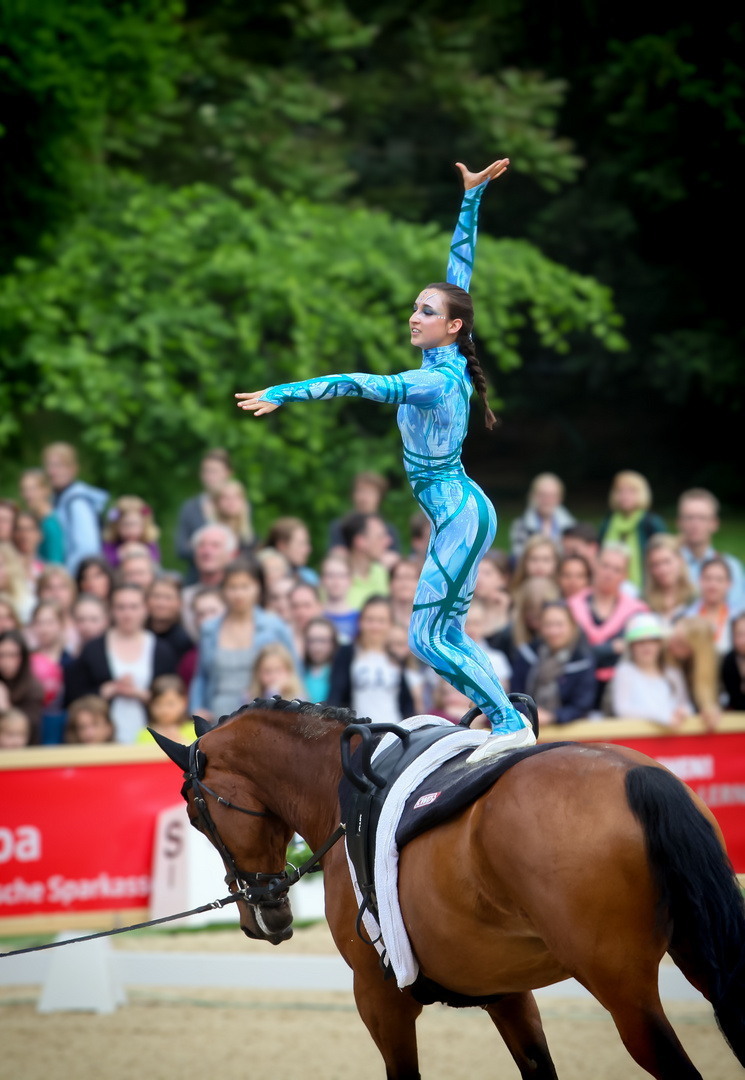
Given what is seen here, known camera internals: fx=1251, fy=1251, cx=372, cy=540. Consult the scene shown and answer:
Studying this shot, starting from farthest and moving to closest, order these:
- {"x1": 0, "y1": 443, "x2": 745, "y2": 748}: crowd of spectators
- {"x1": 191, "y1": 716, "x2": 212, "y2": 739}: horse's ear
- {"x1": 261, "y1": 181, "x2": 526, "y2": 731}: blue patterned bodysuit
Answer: {"x1": 0, "y1": 443, "x2": 745, "y2": 748}: crowd of spectators, {"x1": 191, "y1": 716, "x2": 212, "y2": 739}: horse's ear, {"x1": 261, "y1": 181, "x2": 526, "y2": 731}: blue patterned bodysuit

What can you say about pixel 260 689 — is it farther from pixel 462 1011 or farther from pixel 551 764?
pixel 551 764

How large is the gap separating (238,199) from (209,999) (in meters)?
9.88

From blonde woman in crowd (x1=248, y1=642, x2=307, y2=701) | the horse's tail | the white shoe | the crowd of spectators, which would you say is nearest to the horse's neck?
the white shoe

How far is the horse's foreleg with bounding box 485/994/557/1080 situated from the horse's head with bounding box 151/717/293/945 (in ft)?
2.57

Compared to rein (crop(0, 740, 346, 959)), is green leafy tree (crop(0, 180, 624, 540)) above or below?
above

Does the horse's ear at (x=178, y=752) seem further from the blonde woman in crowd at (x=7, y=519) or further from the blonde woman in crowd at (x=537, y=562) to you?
the blonde woman in crowd at (x=7, y=519)

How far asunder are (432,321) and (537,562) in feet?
16.7

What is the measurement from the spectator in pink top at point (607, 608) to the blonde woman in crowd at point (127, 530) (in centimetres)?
338

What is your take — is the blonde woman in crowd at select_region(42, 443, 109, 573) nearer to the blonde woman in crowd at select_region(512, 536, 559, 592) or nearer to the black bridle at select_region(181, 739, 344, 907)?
Result: the blonde woman in crowd at select_region(512, 536, 559, 592)

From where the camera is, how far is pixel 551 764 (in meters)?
3.37

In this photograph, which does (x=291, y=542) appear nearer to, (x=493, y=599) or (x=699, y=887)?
(x=493, y=599)

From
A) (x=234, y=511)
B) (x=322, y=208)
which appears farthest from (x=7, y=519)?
(x=322, y=208)

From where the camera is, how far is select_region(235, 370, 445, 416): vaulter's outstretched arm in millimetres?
3342

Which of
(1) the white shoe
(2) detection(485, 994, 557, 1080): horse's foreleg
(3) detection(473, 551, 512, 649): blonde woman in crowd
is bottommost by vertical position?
(2) detection(485, 994, 557, 1080): horse's foreleg
